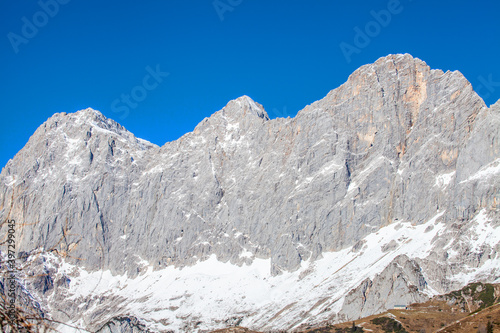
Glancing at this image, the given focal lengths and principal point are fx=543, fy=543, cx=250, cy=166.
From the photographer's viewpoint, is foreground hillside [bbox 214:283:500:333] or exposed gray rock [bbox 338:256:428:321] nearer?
foreground hillside [bbox 214:283:500:333]

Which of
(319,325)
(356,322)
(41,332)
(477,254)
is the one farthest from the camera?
(477,254)

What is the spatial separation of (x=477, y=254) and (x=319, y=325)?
211 ft

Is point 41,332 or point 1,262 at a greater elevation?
point 1,262

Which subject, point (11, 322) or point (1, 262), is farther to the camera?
point (1, 262)

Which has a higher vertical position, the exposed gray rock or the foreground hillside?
the exposed gray rock

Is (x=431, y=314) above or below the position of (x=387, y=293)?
below

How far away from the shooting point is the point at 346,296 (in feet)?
647

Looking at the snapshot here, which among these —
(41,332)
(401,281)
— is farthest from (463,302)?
(41,332)

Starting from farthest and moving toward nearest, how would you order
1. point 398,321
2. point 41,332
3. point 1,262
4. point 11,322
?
1. point 398,321
2. point 1,262
3. point 41,332
4. point 11,322

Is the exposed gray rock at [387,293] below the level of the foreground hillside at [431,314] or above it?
above

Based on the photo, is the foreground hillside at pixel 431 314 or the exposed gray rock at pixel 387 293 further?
the exposed gray rock at pixel 387 293

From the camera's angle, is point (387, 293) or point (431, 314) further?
point (387, 293)

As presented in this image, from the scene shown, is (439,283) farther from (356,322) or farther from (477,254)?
(356,322)

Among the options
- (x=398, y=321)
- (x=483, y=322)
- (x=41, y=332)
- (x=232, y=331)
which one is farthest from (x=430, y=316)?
(x=41, y=332)
